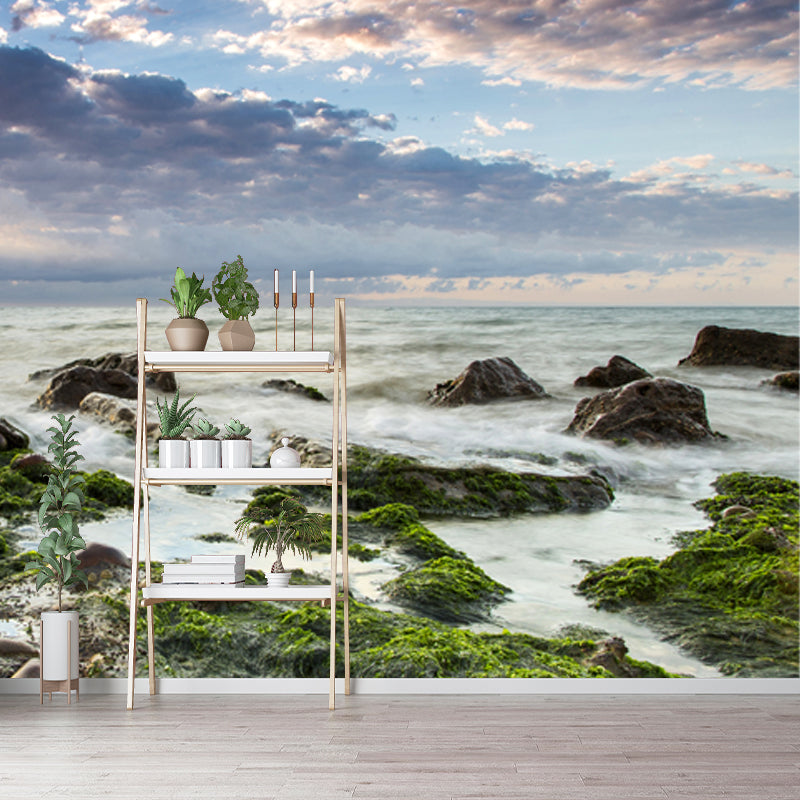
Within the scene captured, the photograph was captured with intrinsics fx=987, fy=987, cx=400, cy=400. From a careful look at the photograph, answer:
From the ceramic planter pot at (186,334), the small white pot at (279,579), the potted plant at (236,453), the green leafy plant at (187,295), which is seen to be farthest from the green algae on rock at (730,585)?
the green leafy plant at (187,295)

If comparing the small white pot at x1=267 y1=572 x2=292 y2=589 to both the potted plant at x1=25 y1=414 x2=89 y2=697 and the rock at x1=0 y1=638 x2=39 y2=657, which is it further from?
the rock at x1=0 y1=638 x2=39 y2=657

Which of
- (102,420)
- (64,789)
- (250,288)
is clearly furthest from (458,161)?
(64,789)

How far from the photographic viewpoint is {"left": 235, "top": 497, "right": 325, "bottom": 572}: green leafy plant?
15.8 feet

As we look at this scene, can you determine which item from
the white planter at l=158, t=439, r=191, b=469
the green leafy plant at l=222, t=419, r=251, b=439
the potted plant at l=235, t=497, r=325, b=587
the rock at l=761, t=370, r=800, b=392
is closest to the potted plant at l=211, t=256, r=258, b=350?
the green leafy plant at l=222, t=419, r=251, b=439

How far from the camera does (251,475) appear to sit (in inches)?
174

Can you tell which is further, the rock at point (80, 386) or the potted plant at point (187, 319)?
the rock at point (80, 386)

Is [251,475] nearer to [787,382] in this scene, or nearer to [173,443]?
[173,443]

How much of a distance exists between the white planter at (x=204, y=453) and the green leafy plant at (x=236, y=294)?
619mm

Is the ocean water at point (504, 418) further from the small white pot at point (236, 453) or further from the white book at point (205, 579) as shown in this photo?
the small white pot at point (236, 453)

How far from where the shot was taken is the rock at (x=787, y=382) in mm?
5598

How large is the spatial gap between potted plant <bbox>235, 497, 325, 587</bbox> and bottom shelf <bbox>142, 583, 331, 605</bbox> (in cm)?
10

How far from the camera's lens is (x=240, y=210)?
5.82 meters

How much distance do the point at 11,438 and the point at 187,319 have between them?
1554 mm

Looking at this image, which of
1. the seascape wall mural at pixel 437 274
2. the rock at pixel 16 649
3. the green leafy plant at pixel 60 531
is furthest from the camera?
the seascape wall mural at pixel 437 274
